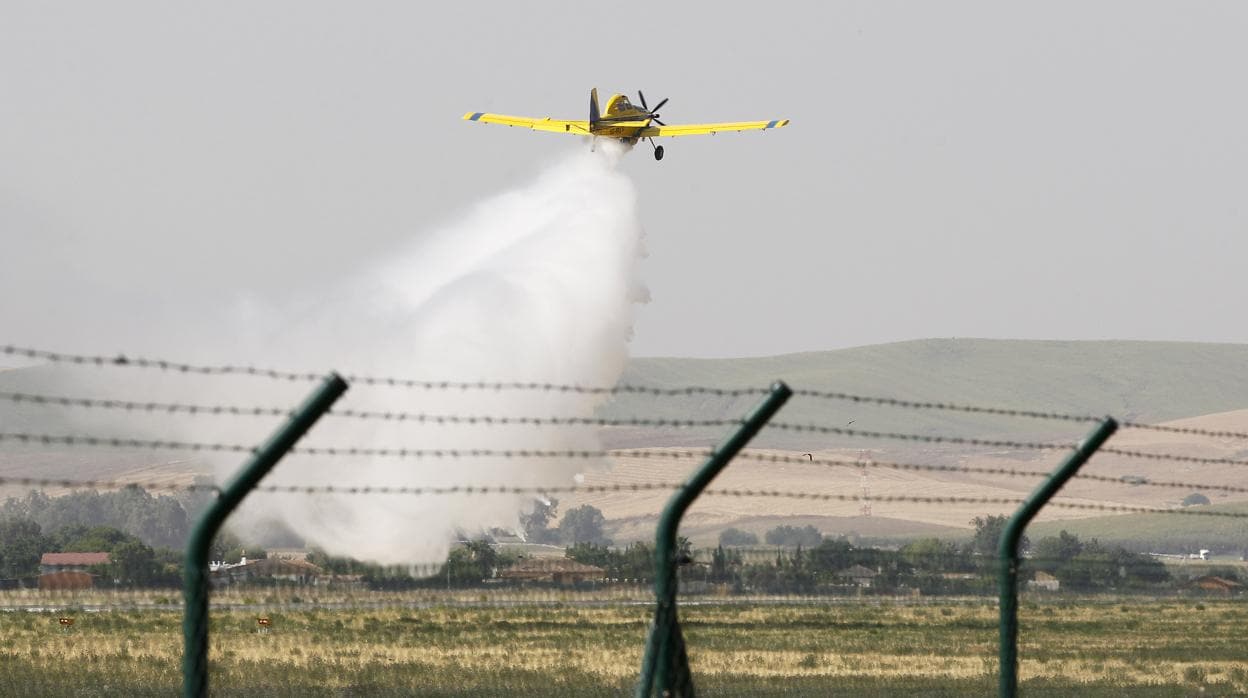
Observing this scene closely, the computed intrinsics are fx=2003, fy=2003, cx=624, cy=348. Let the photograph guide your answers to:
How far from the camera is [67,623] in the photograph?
7506 centimetres

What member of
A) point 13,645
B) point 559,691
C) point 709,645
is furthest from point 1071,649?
point 13,645

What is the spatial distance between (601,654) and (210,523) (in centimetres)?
4906

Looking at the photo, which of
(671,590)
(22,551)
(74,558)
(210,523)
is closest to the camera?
(210,523)

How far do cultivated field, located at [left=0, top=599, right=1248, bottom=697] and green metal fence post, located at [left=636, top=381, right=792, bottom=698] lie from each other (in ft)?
65.0

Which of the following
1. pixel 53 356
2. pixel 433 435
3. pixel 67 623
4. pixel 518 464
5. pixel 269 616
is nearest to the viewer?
pixel 53 356

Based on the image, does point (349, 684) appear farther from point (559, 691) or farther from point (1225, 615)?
point (1225, 615)

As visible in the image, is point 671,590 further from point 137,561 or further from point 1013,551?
point 137,561

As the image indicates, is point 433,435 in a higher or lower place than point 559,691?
higher

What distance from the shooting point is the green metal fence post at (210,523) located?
36.3 ft

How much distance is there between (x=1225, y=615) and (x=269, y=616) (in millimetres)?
45994

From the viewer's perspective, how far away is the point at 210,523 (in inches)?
446

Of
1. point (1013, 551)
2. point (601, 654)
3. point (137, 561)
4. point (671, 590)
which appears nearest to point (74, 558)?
point (137, 561)

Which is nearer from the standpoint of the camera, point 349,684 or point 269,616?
point 349,684

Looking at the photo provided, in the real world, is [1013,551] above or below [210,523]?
above
